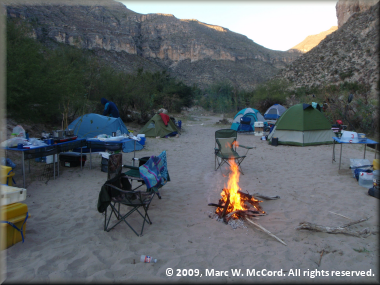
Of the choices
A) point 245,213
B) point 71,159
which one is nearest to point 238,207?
point 245,213

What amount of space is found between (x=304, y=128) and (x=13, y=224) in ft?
30.4

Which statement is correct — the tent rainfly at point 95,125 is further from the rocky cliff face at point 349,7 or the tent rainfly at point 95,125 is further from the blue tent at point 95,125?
the rocky cliff face at point 349,7

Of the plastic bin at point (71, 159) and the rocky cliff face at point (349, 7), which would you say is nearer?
the plastic bin at point (71, 159)

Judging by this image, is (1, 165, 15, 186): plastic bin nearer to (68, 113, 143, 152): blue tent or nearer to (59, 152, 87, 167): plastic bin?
(59, 152, 87, 167): plastic bin

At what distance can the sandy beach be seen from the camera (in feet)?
8.27

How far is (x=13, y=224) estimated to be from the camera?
9.27ft

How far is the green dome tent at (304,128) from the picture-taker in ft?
31.7

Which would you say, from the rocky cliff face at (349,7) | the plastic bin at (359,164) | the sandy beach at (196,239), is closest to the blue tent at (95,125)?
the sandy beach at (196,239)

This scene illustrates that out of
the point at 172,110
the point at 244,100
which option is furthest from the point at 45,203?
the point at 244,100

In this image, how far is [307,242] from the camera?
3.07m

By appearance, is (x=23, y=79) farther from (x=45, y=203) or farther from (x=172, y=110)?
(x=172, y=110)

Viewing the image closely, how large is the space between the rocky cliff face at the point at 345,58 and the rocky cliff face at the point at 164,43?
49.2ft

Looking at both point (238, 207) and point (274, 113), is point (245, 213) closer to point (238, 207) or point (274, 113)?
point (238, 207)

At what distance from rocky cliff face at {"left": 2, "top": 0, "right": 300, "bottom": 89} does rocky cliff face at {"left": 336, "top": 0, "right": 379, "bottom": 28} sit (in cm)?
1385
